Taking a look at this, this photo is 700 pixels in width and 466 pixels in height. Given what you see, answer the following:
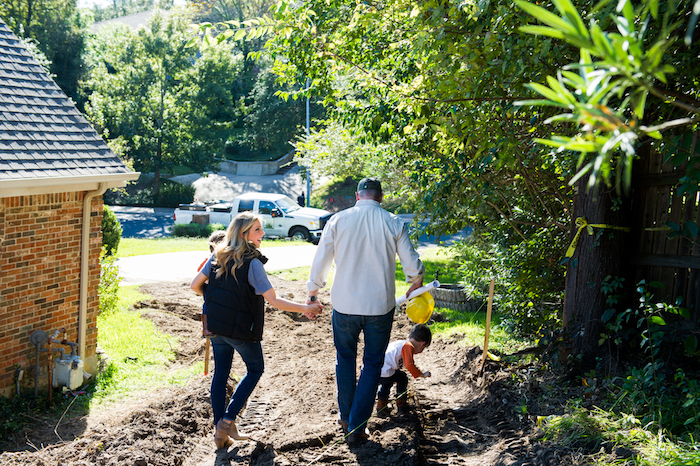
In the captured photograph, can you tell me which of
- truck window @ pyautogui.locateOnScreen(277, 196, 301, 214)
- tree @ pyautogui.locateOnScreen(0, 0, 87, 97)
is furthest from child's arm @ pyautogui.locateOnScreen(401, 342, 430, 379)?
tree @ pyautogui.locateOnScreen(0, 0, 87, 97)

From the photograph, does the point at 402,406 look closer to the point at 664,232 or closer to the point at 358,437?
the point at 358,437

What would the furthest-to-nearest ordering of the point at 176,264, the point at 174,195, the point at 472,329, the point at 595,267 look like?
Result: 1. the point at 174,195
2. the point at 176,264
3. the point at 472,329
4. the point at 595,267

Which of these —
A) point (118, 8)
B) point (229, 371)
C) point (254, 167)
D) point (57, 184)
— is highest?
point (118, 8)

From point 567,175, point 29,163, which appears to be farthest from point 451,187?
point 29,163

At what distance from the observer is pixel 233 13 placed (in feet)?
204

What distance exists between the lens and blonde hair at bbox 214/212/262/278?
4504mm

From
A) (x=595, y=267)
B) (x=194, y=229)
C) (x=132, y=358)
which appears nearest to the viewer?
(x=595, y=267)

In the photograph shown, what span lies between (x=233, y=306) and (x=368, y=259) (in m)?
1.15

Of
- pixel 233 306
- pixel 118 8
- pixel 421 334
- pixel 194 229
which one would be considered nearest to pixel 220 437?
pixel 233 306

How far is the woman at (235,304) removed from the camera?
4461 millimetres

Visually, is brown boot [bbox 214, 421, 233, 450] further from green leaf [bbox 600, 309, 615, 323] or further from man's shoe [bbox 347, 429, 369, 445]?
green leaf [bbox 600, 309, 615, 323]

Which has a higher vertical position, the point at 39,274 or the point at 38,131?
the point at 38,131

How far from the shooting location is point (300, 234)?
21016 millimetres

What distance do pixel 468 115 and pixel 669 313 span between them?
2.53m
